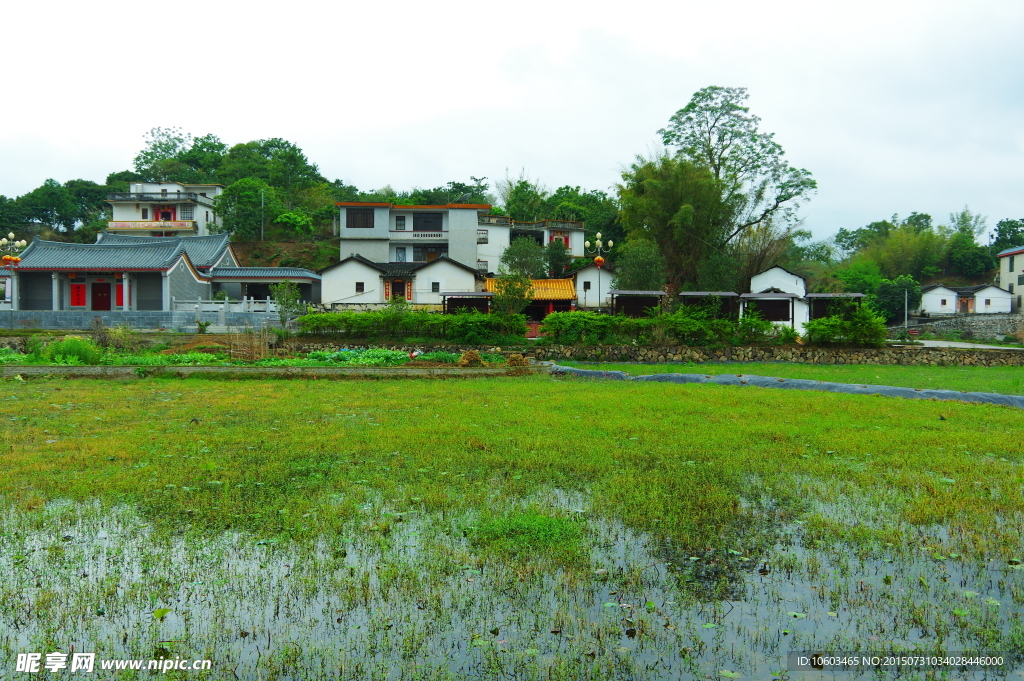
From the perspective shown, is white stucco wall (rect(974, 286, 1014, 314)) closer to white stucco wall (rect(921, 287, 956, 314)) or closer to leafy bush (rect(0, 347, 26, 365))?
white stucco wall (rect(921, 287, 956, 314))

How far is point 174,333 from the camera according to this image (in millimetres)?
28219

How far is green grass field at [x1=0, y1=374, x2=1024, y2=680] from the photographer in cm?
373

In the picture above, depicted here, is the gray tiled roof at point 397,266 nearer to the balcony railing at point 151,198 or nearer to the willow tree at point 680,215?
the willow tree at point 680,215

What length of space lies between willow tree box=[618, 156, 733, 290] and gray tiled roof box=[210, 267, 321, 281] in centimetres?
2144

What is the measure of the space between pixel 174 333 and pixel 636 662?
28.9 meters

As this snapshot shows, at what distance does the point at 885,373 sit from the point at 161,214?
59.7m

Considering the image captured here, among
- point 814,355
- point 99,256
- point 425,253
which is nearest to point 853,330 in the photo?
point 814,355

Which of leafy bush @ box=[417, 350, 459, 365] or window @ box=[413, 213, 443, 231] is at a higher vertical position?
window @ box=[413, 213, 443, 231]

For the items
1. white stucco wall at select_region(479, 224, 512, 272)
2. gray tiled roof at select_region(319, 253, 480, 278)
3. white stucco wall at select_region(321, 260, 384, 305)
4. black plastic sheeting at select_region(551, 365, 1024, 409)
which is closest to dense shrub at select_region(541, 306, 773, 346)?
black plastic sheeting at select_region(551, 365, 1024, 409)

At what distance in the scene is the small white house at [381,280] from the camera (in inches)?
1660

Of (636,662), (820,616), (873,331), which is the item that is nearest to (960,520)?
(820,616)

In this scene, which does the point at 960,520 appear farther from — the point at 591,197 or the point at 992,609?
the point at 591,197

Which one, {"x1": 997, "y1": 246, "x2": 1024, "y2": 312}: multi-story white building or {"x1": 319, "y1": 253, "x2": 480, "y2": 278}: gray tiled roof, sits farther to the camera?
{"x1": 997, "y1": 246, "x2": 1024, "y2": 312}: multi-story white building

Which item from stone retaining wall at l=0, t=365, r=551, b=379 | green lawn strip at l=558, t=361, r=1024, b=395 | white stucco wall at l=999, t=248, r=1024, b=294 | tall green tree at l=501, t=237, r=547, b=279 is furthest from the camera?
white stucco wall at l=999, t=248, r=1024, b=294
